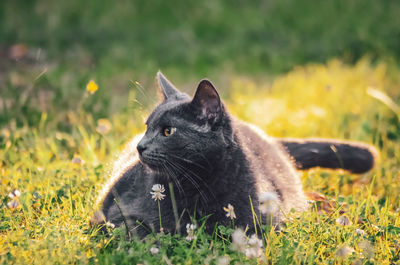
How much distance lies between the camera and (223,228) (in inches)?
82.0

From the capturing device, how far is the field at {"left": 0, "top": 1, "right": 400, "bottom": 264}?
81.3 inches

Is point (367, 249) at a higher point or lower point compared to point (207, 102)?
lower

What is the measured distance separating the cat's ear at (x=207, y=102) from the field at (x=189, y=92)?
39 centimetres

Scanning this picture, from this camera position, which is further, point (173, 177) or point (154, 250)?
point (173, 177)

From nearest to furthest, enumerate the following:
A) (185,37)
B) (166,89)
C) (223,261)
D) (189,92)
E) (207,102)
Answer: (223,261), (207,102), (166,89), (189,92), (185,37)

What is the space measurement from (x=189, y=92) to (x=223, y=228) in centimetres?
350

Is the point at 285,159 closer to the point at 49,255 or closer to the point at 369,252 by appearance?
the point at 369,252

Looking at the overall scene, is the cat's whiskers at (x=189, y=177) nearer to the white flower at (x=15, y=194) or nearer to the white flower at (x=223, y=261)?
the white flower at (x=223, y=261)

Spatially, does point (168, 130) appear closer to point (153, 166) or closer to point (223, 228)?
point (153, 166)

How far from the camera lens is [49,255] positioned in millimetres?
1861

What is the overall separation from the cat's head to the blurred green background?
10.2 feet

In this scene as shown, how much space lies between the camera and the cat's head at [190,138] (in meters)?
2.20

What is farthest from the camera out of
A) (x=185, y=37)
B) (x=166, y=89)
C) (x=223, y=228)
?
(x=185, y=37)

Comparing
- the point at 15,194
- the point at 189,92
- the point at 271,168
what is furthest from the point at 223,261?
the point at 189,92
